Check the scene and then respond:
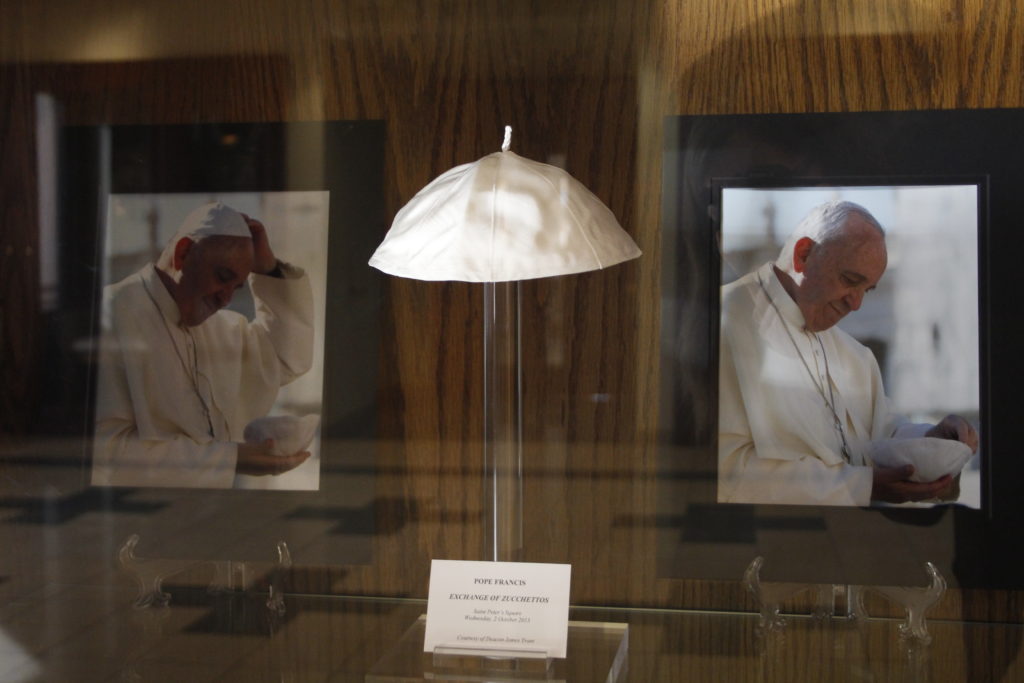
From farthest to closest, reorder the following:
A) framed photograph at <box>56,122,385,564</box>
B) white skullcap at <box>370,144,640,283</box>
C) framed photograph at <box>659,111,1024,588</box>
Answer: framed photograph at <box>56,122,385,564</box> → framed photograph at <box>659,111,1024,588</box> → white skullcap at <box>370,144,640,283</box>

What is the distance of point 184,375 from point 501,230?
0.57 m

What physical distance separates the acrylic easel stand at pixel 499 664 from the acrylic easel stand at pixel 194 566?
Answer: 0.26 metres

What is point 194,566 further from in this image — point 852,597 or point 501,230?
point 852,597

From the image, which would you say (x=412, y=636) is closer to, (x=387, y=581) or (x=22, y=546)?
(x=387, y=581)

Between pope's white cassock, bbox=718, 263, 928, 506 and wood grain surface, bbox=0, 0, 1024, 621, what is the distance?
0.33 ft

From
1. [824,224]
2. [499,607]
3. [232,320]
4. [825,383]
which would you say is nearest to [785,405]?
[825,383]

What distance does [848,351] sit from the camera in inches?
51.8

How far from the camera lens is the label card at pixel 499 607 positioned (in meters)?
1.16

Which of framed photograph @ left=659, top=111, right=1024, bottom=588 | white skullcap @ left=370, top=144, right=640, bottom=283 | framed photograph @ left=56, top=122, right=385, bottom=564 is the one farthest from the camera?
framed photograph @ left=56, top=122, right=385, bottom=564

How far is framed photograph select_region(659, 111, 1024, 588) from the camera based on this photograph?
1.29 meters

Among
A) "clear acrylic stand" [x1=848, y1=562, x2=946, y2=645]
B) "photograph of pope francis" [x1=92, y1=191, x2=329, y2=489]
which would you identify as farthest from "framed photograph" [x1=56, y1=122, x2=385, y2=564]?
"clear acrylic stand" [x1=848, y1=562, x2=946, y2=645]

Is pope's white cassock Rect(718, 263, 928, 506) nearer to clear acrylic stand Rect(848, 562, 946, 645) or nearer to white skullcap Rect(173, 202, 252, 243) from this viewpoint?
clear acrylic stand Rect(848, 562, 946, 645)

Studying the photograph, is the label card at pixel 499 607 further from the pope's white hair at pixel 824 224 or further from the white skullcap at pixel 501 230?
the pope's white hair at pixel 824 224

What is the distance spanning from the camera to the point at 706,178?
52.5 inches
